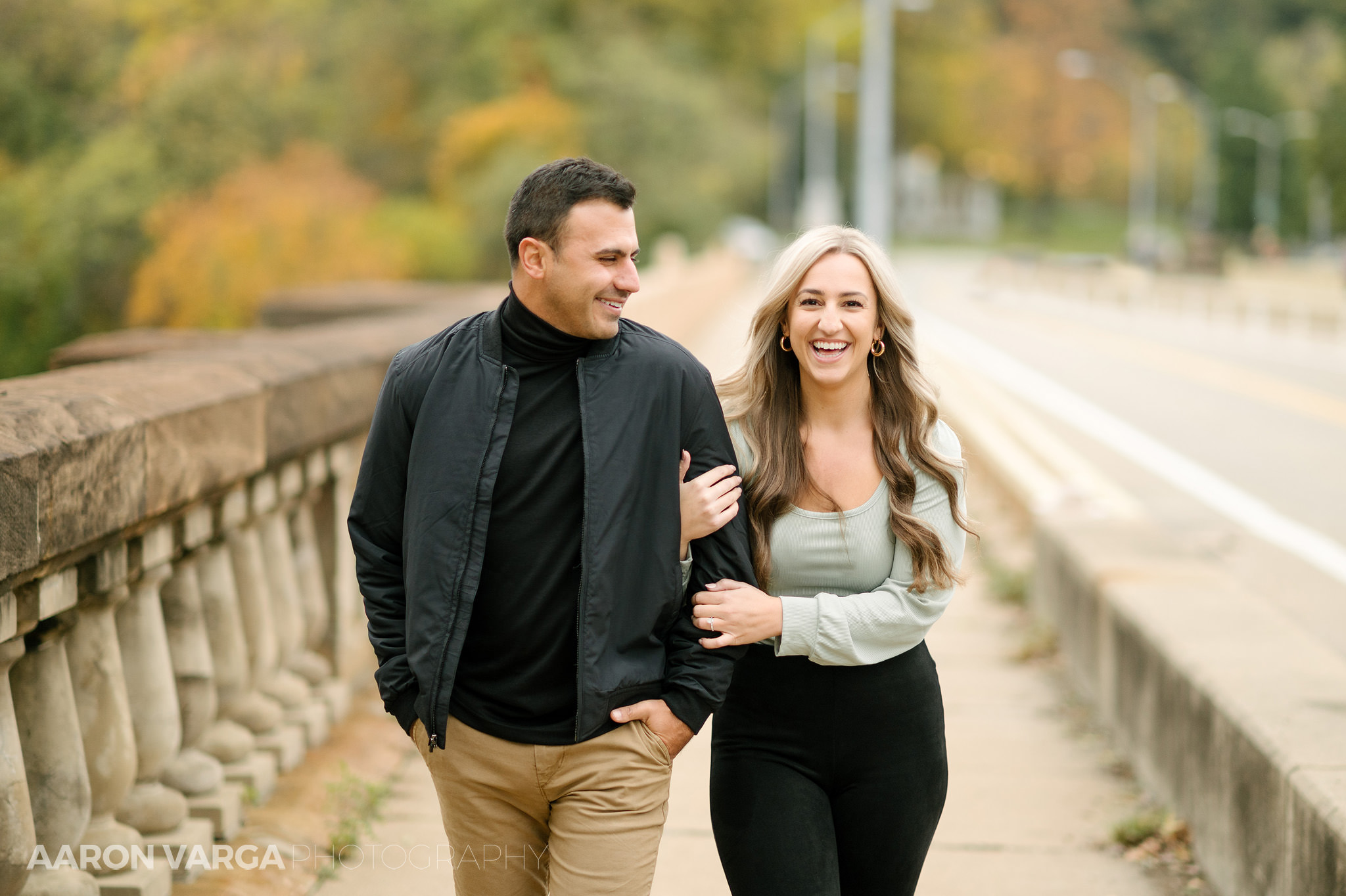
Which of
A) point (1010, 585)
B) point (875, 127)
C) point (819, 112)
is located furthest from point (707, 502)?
point (819, 112)

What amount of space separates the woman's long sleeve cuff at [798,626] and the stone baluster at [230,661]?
1.73 metres

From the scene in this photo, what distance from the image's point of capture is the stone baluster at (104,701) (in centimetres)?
303

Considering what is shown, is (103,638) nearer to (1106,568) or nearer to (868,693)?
(868,693)

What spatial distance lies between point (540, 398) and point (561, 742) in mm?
640

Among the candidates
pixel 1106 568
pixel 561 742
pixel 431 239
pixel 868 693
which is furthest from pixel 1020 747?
pixel 431 239

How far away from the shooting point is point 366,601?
273 centimetres

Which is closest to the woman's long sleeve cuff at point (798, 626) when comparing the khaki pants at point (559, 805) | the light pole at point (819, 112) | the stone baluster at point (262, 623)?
the khaki pants at point (559, 805)

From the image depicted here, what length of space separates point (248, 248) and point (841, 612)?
1488 inches

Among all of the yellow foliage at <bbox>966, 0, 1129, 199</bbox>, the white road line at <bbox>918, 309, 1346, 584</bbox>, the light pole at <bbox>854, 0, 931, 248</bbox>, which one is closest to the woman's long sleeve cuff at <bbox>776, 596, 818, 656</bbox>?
the white road line at <bbox>918, 309, 1346, 584</bbox>

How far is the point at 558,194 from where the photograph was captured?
2537 millimetres

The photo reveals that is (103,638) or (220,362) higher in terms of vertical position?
(220,362)

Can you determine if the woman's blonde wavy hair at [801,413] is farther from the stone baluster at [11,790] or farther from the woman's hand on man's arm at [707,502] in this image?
the stone baluster at [11,790]

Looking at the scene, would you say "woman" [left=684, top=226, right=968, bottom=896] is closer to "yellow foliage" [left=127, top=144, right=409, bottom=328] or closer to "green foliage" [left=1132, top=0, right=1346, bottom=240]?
"yellow foliage" [left=127, top=144, right=409, bottom=328]

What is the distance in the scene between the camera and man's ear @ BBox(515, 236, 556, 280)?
100 inches
